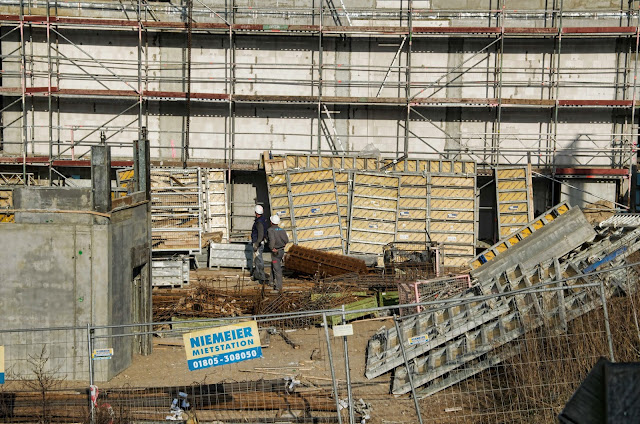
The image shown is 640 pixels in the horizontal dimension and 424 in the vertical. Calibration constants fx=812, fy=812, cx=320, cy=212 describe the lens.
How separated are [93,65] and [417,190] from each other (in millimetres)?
9699

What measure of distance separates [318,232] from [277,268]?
3391 mm

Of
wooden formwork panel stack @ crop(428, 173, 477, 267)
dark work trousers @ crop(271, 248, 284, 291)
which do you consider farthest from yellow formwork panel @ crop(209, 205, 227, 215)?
wooden formwork panel stack @ crop(428, 173, 477, 267)

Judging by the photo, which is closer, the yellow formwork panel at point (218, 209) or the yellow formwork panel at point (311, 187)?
the yellow formwork panel at point (311, 187)

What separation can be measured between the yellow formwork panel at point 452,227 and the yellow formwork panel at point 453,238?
0.34 ft

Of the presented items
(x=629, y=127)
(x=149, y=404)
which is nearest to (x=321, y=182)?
(x=629, y=127)

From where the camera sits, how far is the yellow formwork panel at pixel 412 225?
2081 cm

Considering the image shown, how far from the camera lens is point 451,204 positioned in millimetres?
20797

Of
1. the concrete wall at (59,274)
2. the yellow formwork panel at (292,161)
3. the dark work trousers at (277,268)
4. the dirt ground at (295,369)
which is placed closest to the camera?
the dirt ground at (295,369)

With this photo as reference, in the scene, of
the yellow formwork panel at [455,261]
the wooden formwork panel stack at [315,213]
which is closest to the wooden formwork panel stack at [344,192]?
the wooden formwork panel stack at [315,213]

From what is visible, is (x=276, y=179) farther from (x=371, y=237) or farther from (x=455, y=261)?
(x=455, y=261)

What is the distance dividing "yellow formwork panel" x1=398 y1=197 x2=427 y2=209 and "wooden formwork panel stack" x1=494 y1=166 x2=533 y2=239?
199 cm

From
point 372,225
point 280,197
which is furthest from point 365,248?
point 280,197

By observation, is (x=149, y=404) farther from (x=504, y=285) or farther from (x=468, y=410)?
(x=504, y=285)

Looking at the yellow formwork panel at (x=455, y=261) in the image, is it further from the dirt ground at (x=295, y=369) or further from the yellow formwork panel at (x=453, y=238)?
the dirt ground at (x=295, y=369)
